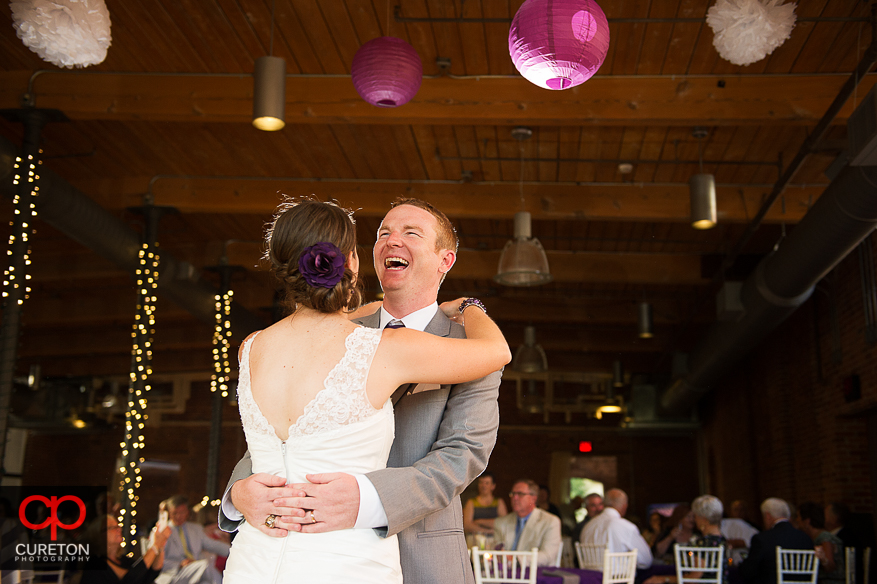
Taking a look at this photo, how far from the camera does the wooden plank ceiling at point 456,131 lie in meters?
4.66

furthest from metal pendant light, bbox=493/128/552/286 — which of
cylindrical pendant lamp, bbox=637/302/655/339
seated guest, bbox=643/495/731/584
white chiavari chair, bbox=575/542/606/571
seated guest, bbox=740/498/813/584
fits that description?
cylindrical pendant lamp, bbox=637/302/655/339

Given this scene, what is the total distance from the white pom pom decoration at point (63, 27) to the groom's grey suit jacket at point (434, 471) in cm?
254

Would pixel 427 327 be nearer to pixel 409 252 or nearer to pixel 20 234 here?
pixel 409 252

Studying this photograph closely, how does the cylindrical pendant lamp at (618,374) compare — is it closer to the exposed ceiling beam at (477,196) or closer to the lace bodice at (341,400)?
the exposed ceiling beam at (477,196)

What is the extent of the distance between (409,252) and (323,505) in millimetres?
697

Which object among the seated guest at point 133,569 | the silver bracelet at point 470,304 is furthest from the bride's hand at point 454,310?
the seated guest at point 133,569

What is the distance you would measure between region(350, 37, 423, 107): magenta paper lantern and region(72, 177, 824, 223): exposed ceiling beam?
10.1 ft

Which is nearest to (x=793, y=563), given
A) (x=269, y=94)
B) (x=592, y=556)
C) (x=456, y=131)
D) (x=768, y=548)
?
(x=768, y=548)

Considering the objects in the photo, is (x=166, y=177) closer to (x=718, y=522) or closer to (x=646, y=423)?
(x=718, y=522)

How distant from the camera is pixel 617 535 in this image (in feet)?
21.6

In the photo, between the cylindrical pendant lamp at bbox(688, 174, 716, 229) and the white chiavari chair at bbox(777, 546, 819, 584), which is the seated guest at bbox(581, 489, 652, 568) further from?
the cylindrical pendant lamp at bbox(688, 174, 716, 229)

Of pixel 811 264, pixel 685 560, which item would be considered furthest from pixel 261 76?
pixel 685 560

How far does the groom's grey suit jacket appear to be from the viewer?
4.66 feet

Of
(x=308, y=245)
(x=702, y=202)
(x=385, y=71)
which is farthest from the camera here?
(x=702, y=202)
